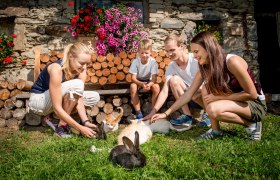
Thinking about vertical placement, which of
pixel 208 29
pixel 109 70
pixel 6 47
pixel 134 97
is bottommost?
pixel 134 97

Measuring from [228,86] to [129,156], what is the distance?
4.69 feet

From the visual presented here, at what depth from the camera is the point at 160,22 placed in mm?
6730

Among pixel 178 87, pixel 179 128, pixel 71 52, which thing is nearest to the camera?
pixel 71 52

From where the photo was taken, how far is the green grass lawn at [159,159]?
2.25 metres

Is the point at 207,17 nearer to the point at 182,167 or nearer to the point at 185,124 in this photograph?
the point at 185,124

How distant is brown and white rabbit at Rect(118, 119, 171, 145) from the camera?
3.14 meters

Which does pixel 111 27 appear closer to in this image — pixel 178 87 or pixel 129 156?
pixel 178 87

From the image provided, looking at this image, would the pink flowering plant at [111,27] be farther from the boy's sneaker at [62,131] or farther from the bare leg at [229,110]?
the bare leg at [229,110]

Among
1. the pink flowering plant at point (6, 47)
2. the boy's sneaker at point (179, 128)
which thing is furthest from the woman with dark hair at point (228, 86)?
the pink flowering plant at point (6, 47)

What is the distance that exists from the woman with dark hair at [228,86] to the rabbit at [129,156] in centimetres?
85

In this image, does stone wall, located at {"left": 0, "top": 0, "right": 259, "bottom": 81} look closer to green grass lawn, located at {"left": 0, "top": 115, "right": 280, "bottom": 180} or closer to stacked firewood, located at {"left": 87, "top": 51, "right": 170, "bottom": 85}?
stacked firewood, located at {"left": 87, "top": 51, "right": 170, "bottom": 85}

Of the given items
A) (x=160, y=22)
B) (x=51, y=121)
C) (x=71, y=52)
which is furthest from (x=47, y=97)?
(x=160, y=22)

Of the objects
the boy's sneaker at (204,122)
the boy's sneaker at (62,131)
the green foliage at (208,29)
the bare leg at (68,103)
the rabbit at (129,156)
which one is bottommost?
the boy's sneaker at (204,122)

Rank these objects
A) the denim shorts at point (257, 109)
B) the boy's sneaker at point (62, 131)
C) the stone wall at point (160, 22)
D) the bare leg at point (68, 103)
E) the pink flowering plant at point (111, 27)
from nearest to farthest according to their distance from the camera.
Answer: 1. the denim shorts at point (257, 109)
2. the boy's sneaker at point (62, 131)
3. the bare leg at point (68, 103)
4. the pink flowering plant at point (111, 27)
5. the stone wall at point (160, 22)
